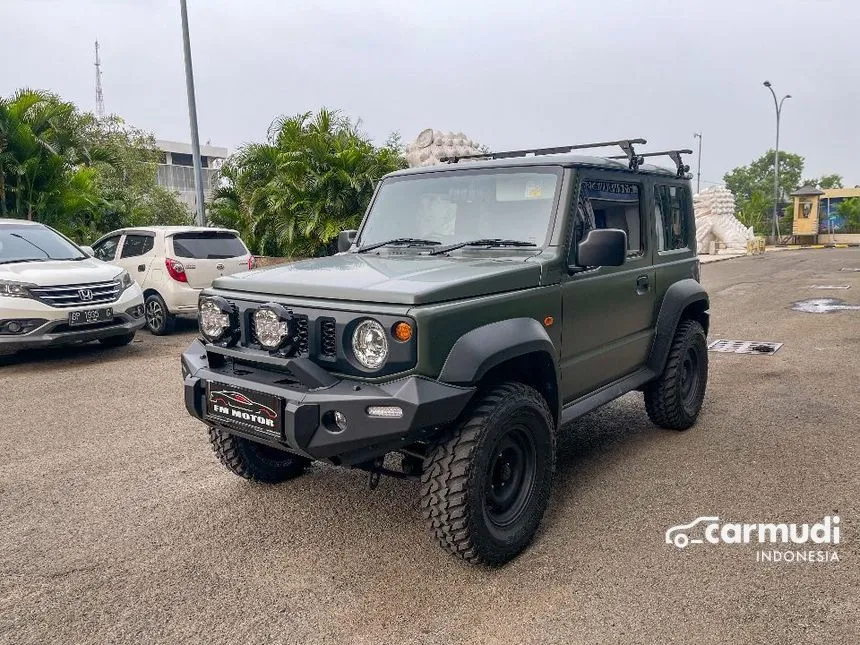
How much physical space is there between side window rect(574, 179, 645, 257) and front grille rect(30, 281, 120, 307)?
20.5ft

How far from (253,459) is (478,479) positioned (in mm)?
1645

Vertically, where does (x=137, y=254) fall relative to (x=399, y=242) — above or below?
below

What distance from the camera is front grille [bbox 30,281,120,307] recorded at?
25.6 ft

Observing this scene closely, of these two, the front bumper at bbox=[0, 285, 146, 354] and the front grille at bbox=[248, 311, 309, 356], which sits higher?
the front grille at bbox=[248, 311, 309, 356]

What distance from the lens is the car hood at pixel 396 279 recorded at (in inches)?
122

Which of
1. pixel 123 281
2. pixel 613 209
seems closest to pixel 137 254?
pixel 123 281

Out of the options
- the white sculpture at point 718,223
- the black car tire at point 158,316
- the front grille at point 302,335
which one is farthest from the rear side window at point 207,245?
the white sculpture at point 718,223

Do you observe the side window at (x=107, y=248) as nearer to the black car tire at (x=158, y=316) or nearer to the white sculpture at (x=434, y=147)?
the black car tire at (x=158, y=316)

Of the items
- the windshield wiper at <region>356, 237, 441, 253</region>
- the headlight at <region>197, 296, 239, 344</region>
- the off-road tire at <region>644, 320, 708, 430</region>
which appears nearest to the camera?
the headlight at <region>197, 296, 239, 344</region>

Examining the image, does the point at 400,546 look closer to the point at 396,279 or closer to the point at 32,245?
the point at 396,279

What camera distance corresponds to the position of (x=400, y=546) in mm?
3568

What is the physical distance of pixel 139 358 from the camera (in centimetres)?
853

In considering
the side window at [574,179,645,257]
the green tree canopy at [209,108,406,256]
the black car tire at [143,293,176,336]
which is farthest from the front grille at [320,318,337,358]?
the green tree canopy at [209,108,406,256]

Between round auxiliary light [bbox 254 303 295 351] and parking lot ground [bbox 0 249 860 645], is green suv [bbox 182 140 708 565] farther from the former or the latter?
parking lot ground [bbox 0 249 860 645]
